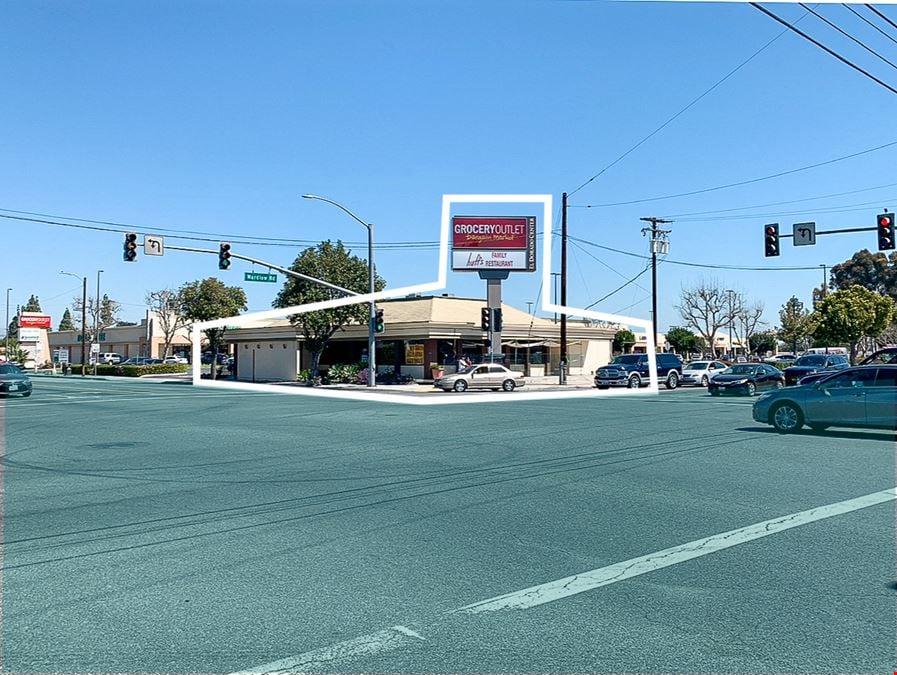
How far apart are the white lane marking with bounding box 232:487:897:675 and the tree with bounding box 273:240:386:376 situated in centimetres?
3951

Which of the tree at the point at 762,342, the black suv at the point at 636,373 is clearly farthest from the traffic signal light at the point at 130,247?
the tree at the point at 762,342

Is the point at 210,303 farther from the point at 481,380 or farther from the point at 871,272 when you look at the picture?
the point at 871,272

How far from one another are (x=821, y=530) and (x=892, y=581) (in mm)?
1734

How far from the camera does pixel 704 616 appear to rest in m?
5.48

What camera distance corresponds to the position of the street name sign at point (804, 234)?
94.6 ft

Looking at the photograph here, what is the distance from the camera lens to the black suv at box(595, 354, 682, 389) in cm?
4225

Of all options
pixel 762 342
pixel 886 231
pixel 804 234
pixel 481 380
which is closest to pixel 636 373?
pixel 481 380

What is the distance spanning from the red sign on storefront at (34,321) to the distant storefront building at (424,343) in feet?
201

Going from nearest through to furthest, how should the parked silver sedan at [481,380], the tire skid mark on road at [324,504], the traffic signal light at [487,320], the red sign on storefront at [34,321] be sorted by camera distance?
the tire skid mark on road at [324,504] → the parked silver sedan at [481,380] → the traffic signal light at [487,320] → the red sign on storefront at [34,321]

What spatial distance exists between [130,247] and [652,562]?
88.1 ft

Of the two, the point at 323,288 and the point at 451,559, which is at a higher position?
the point at 323,288

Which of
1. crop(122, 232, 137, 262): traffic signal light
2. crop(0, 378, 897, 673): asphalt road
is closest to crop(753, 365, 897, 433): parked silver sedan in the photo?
crop(0, 378, 897, 673): asphalt road

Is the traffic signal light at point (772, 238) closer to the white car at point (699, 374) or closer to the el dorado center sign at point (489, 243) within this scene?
the white car at point (699, 374)

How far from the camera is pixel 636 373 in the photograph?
42688mm
